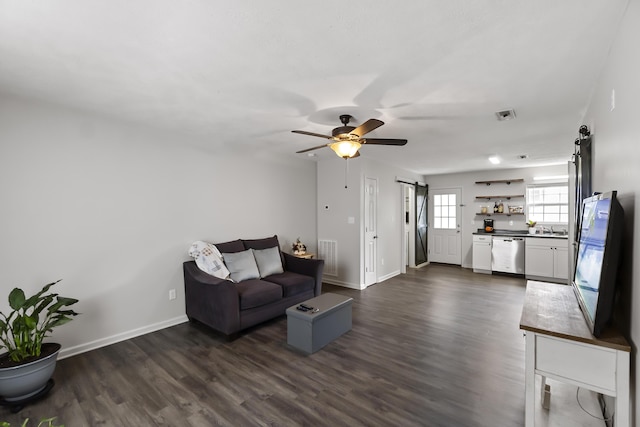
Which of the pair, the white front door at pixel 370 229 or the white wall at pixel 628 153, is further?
the white front door at pixel 370 229

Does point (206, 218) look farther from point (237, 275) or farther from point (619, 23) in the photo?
point (619, 23)

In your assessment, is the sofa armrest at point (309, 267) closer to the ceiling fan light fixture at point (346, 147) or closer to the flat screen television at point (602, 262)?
the ceiling fan light fixture at point (346, 147)

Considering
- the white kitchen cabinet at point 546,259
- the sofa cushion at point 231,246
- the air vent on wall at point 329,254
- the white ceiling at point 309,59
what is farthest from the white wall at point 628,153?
the white kitchen cabinet at point 546,259

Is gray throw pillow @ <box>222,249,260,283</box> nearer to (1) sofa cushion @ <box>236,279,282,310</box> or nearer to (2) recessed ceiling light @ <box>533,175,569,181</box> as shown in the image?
(1) sofa cushion @ <box>236,279,282,310</box>

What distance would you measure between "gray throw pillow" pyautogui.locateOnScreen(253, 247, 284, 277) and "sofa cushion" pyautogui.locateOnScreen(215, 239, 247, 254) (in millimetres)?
214

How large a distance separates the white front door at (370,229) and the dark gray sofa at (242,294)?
1.39 meters

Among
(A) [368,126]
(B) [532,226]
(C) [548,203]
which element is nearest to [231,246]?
(A) [368,126]

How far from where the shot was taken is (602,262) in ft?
4.58

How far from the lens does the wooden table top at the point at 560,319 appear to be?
138cm

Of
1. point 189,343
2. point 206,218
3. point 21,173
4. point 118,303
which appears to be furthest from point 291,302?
point 21,173

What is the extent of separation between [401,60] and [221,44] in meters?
Answer: 1.18

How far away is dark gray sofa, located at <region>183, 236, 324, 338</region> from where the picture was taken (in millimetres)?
3170

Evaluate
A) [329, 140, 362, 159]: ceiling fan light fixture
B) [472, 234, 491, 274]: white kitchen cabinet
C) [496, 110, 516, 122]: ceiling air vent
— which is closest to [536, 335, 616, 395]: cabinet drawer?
[329, 140, 362, 159]: ceiling fan light fixture

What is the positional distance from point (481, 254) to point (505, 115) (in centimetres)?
457
